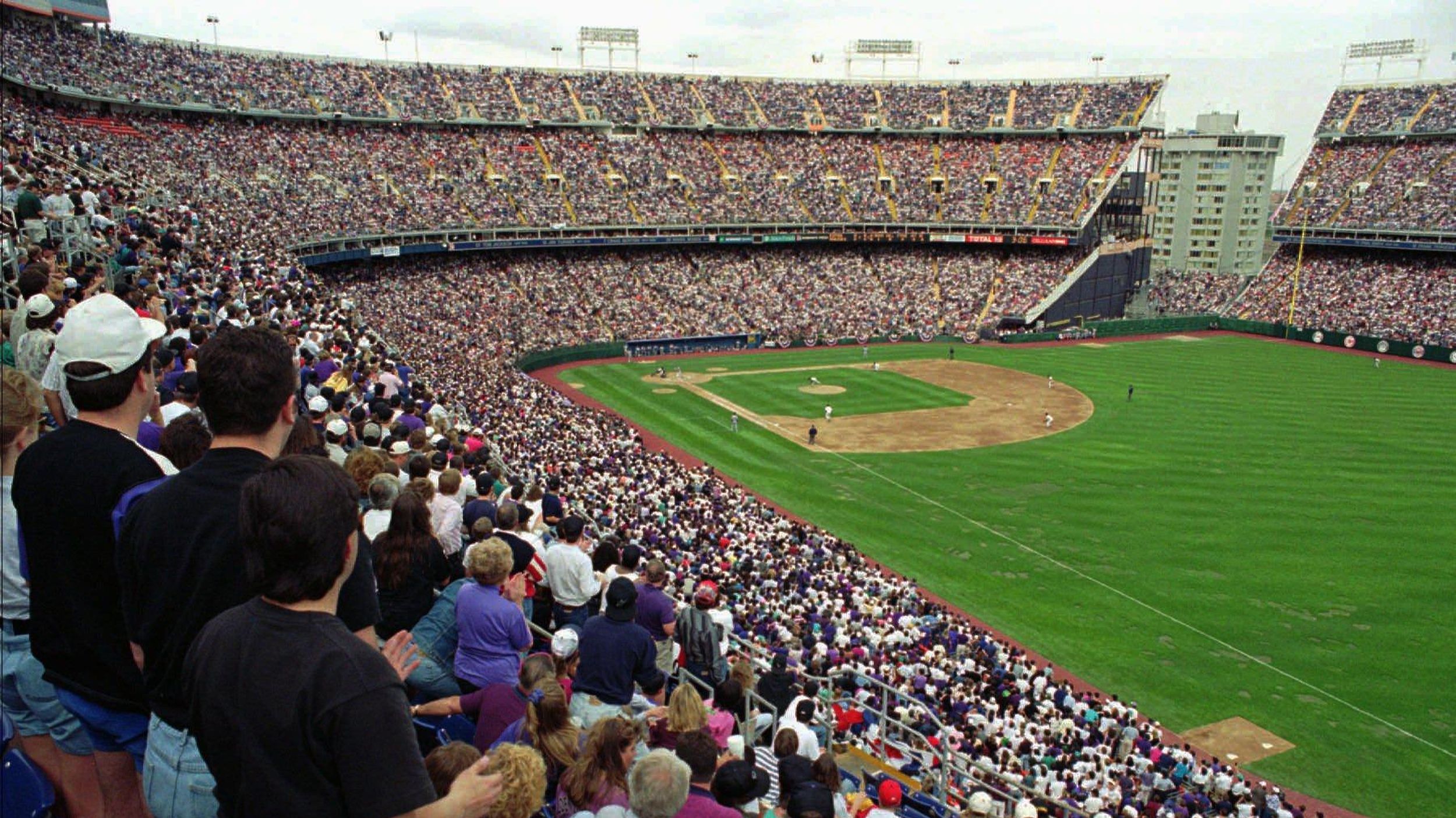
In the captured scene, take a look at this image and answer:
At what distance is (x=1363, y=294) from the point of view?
211 ft

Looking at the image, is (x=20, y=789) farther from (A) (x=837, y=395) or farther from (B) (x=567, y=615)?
(A) (x=837, y=395)

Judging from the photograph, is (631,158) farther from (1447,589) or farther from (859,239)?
(1447,589)

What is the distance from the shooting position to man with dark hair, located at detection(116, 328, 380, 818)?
11.9 feet

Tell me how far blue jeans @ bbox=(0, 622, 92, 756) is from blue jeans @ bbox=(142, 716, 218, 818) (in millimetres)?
1230

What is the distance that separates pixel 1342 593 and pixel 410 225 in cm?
4992

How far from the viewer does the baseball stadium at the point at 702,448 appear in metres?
4.20

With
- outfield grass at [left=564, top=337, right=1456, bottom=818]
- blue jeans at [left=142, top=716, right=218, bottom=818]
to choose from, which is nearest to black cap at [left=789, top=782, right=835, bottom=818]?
blue jeans at [left=142, top=716, right=218, bottom=818]

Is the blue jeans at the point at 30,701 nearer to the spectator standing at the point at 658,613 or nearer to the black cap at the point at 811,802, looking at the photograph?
the black cap at the point at 811,802

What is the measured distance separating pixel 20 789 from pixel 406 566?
2.64 m

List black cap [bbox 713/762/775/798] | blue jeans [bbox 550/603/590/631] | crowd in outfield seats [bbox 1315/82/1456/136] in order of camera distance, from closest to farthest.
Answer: black cap [bbox 713/762/775/798] → blue jeans [bbox 550/603/590/631] → crowd in outfield seats [bbox 1315/82/1456/136]

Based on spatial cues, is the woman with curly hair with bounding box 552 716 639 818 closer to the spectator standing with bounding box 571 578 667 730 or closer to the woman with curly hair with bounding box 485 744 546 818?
the woman with curly hair with bounding box 485 744 546 818

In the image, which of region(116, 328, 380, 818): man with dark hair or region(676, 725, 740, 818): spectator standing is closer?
region(116, 328, 380, 818): man with dark hair

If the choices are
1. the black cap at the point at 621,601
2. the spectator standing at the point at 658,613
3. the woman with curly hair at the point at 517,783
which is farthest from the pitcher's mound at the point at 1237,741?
the woman with curly hair at the point at 517,783

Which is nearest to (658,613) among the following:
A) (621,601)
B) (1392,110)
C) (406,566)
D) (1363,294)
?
(621,601)
